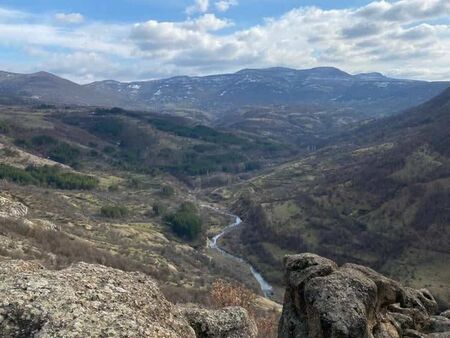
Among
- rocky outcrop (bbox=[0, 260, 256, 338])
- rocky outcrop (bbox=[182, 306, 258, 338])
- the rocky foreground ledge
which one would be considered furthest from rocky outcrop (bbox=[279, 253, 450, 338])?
rocky outcrop (bbox=[0, 260, 256, 338])

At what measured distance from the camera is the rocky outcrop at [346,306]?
23.6 metres

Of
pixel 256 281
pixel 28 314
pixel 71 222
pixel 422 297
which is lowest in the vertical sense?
pixel 256 281

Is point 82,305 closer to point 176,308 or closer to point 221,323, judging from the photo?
point 176,308

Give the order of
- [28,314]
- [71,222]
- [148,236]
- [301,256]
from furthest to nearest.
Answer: [148,236] → [71,222] → [301,256] → [28,314]

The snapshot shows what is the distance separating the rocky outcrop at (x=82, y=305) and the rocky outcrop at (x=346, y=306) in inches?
339

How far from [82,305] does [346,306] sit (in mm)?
13478

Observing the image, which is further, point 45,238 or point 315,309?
point 45,238

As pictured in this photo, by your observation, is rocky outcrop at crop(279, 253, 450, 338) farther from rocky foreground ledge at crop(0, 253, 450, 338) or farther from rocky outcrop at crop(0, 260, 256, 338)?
rocky outcrop at crop(0, 260, 256, 338)

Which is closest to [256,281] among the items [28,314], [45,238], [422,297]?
[45,238]

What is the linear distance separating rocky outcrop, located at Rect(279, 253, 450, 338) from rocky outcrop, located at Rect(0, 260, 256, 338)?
862 centimetres

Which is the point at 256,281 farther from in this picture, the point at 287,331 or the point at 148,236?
the point at 287,331

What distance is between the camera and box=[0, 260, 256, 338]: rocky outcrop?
14.8 metres

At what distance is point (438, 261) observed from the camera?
172 m

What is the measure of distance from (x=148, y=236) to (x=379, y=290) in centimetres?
16973
